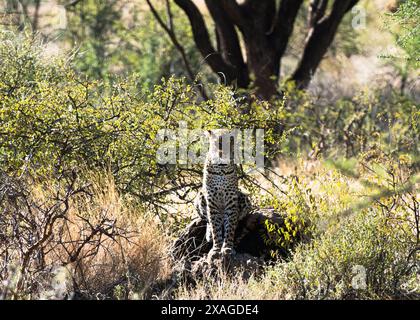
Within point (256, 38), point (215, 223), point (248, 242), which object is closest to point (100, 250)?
point (215, 223)

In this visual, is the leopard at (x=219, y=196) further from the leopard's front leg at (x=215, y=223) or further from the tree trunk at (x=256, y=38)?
the tree trunk at (x=256, y=38)

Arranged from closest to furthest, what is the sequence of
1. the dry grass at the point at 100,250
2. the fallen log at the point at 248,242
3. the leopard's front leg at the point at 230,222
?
the dry grass at the point at 100,250
the fallen log at the point at 248,242
the leopard's front leg at the point at 230,222

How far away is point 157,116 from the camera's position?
9.52 m

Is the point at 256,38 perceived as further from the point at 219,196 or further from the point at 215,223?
the point at 215,223

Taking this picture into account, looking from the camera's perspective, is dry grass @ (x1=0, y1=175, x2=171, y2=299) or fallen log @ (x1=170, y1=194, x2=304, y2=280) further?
fallen log @ (x1=170, y1=194, x2=304, y2=280)

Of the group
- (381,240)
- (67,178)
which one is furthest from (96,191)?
(381,240)

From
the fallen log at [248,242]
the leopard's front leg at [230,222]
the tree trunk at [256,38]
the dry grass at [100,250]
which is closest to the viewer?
the dry grass at [100,250]

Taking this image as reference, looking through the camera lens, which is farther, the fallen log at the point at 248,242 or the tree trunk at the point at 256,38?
the tree trunk at the point at 256,38

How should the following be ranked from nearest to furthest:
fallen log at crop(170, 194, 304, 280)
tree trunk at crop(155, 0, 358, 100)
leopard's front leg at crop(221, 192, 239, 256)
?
fallen log at crop(170, 194, 304, 280) → leopard's front leg at crop(221, 192, 239, 256) → tree trunk at crop(155, 0, 358, 100)

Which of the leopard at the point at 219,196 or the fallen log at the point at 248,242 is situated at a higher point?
the leopard at the point at 219,196

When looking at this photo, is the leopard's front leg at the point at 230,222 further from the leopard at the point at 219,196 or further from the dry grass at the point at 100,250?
the dry grass at the point at 100,250

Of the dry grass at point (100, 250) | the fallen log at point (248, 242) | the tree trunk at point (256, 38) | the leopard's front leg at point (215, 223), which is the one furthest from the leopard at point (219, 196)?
the tree trunk at point (256, 38)

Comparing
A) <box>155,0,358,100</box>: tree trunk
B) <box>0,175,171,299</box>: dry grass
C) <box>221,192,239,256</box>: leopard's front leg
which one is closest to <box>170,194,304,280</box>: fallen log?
<box>221,192,239,256</box>: leopard's front leg

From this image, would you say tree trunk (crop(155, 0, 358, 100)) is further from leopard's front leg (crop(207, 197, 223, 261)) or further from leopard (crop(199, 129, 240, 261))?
leopard's front leg (crop(207, 197, 223, 261))
